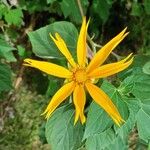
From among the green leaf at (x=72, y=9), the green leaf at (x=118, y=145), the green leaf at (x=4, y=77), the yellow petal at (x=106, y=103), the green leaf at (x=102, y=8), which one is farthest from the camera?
the green leaf at (x=102, y=8)

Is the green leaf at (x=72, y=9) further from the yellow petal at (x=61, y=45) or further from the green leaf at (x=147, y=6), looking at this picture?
the yellow petal at (x=61, y=45)

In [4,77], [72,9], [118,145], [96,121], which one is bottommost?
[118,145]

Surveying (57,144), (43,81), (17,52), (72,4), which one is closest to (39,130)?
(43,81)

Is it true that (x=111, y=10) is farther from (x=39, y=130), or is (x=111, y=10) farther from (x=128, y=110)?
(x=128, y=110)

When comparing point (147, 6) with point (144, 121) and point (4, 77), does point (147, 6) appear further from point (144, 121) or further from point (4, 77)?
point (144, 121)

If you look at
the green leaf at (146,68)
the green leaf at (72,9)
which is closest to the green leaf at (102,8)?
the green leaf at (72,9)

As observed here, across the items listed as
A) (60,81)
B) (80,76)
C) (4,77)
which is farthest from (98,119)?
(4,77)

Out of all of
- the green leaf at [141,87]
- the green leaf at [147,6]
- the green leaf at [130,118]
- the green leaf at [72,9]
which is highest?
the green leaf at [72,9]

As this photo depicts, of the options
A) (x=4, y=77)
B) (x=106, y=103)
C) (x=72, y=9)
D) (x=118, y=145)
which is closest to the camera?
(x=106, y=103)
